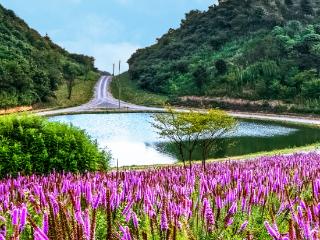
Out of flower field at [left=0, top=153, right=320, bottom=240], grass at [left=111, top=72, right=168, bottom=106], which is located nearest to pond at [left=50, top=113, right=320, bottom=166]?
flower field at [left=0, top=153, right=320, bottom=240]

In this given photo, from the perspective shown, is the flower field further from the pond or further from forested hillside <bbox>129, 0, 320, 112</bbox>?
forested hillside <bbox>129, 0, 320, 112</bbox>

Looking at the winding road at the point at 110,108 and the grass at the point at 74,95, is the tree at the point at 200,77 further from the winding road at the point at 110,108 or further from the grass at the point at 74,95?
the grass at the point at 74,95

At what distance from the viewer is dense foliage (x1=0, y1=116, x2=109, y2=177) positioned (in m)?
16.5

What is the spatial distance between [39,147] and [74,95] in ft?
278

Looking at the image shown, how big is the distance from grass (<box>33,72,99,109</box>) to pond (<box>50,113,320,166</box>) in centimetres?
1507

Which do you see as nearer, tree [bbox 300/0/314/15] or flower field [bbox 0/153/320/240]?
flower field [bbox 0/153/320/240]

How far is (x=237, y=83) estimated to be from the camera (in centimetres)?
8900

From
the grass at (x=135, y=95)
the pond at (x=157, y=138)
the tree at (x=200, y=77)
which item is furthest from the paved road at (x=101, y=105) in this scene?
the tree at (x=200, y=77)

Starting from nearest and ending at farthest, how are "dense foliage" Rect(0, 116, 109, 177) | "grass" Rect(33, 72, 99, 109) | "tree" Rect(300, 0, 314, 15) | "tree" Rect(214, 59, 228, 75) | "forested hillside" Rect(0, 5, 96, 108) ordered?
"dense foliage" Rect(0, 116, 109, 177), "forested hillside" Rect(0, 5, 96, 108), "grass" Rect(33, 72, 99, 109), "tree" Rect(214, 59, 228, 75), "tree" Rect(300, 0, 314, 15)

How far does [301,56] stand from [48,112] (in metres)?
42.5

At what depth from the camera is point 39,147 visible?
673 inches

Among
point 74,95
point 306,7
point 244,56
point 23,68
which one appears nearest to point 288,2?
point 306,7

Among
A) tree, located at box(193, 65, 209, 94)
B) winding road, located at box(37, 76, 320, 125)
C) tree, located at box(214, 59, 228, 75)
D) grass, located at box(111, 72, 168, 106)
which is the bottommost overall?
winding road, located at box(37, 76, 320, 125)

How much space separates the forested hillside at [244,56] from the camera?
83.4 meters
